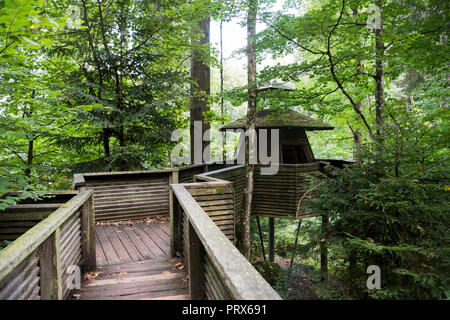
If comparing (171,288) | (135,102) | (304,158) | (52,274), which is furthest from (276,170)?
(52,274)

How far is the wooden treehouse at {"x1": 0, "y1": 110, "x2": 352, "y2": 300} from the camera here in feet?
6.08

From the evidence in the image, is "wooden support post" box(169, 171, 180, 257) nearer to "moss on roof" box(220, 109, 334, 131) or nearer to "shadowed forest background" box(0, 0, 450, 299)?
"shadowed forest background" box(0, 0, 450, 299)

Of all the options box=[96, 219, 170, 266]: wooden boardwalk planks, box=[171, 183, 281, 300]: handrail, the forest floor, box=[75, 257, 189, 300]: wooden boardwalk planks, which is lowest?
the forest floor

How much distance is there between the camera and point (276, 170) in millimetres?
10273

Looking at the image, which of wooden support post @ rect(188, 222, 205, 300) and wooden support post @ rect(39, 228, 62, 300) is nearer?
wooden support post @ rect(39, 228, 62, 300)

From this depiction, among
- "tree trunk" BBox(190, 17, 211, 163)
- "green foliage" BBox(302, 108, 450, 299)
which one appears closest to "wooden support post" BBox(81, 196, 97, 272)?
"green foliage" BBox(302, 108, 450, 299)

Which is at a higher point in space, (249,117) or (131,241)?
(249,117)

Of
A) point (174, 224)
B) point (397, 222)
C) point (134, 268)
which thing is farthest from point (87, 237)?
point (397, 222)

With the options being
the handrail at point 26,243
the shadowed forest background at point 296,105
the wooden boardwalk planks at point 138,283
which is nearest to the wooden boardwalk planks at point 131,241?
the wooden boardwalk planks at point 138,283

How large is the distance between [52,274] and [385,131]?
5.12 meters

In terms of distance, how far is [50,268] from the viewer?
2424 mm

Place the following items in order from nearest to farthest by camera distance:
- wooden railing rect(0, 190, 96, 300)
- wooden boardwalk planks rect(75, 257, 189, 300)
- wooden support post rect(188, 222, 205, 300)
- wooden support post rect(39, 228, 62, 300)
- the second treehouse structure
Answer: wooden railing rect(0, 190, 96, 300)
wooden support post rect(39, 228, 62, 300)
wooden support post rect(188, 222, 205, 300)
wooden boardwalk planks rect(75, 257, 189, 300)
the second treehouse structure

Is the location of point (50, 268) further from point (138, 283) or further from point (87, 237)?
point (87, 237)

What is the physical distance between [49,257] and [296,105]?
25.8 ft
